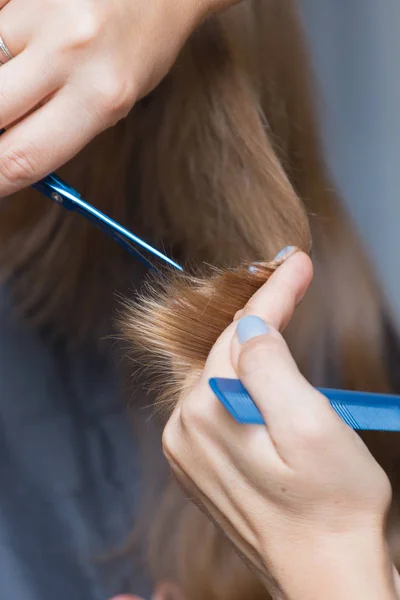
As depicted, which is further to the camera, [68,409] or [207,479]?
[68,409]

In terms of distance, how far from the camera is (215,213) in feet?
2.84

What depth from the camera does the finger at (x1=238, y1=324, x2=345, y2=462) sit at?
464 mm

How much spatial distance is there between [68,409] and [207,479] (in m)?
0.36

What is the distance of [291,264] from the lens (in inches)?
23.7

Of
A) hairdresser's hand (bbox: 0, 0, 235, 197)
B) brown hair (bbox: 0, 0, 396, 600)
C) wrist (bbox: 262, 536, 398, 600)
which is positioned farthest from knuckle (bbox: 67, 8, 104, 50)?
wrist (bbox: 262, 536, 398, 600)

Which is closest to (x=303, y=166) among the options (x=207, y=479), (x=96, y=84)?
(x=96, y=84)

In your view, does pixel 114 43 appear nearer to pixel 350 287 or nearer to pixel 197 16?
pixel 197 16

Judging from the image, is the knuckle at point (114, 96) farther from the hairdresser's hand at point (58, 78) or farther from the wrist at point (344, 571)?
the wrist at point (344, 571)

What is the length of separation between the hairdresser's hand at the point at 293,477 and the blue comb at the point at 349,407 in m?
0.01

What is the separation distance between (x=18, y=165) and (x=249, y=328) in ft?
0.78

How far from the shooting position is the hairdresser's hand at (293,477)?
1.54ft

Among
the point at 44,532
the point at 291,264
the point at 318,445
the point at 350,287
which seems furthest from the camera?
the point at 350,287

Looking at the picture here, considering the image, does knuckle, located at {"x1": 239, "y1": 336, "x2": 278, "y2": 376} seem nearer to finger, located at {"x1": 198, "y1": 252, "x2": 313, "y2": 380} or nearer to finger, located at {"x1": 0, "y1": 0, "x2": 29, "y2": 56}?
finger, located at {"x1": 198, "y1": 252, "x2": 313, "y2": 380}

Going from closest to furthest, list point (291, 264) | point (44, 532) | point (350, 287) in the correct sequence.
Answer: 1. point (291, 264)
2. point (44, 532)
3. point (350, 287)
